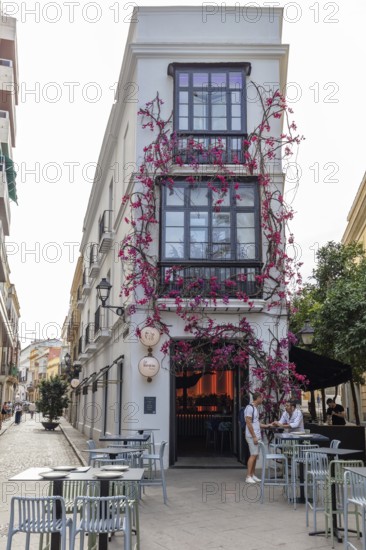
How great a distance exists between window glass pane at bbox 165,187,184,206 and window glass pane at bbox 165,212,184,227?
28 centimetres

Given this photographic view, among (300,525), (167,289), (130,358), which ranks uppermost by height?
(167,289)

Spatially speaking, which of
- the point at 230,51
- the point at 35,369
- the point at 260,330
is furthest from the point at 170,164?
the point at 35,369

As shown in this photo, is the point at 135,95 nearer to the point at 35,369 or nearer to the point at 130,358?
the point at 130,358

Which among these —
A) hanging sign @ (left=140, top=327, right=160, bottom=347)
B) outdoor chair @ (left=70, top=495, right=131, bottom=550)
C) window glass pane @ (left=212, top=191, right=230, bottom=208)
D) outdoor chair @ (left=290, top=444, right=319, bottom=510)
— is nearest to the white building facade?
window glass pane @ (left=212, top=191, right=230, bottom=208)

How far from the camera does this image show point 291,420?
12242 mm

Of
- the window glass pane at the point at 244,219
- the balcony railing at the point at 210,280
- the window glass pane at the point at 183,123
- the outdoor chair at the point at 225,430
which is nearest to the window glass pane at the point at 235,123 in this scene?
the window glass pane at the point at 183,123

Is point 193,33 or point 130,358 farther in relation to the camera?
point 193,33

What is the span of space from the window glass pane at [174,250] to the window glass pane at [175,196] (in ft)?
3.30

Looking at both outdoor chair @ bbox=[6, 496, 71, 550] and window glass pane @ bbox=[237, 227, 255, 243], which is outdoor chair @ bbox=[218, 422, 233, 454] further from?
outdoor chair @ bbox=[6, 496, 71, 550]

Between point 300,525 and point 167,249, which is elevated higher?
point 167,249

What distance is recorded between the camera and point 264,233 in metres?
14.3

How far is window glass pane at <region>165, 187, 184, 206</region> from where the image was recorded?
14516 millimetres

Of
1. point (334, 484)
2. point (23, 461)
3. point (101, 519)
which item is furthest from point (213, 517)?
point (23, 461)

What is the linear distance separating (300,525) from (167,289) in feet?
22.3
